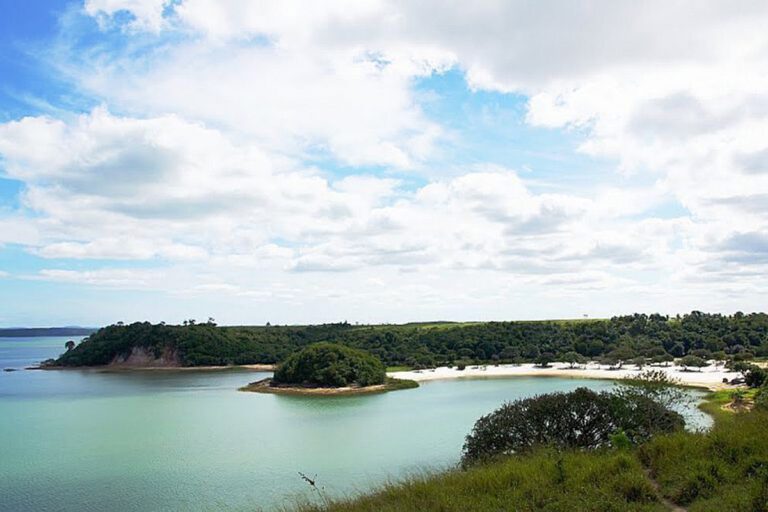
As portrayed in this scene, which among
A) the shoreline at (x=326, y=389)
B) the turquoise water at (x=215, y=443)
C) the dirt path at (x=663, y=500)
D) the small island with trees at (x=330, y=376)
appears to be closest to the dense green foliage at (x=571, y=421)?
the turquoise water at (x=215, y=443)

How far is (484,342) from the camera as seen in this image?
102 m

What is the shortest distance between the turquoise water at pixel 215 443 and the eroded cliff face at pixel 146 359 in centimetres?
3777

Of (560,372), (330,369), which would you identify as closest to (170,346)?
(330,369)

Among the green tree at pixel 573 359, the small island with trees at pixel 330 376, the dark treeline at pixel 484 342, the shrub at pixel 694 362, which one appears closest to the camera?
the small island with trees at pixel 330 376

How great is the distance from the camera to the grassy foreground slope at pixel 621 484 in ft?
24.4

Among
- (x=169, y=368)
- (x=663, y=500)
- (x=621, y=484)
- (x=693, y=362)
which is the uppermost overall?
(x=621, y=484)

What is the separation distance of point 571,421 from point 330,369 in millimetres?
55091

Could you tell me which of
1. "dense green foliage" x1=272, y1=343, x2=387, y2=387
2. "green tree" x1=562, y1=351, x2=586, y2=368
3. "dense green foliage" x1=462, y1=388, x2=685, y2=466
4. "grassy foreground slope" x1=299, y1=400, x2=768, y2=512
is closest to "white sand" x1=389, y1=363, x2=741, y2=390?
"green tree" x1=562, y1=351, x2=586, y2=368

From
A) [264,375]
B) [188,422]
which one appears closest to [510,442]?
[188,422]

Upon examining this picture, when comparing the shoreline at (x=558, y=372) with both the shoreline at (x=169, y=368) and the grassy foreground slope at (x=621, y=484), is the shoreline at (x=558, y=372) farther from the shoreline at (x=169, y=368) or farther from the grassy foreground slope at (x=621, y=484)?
the grassy foreground slope at (x=621, y=484)

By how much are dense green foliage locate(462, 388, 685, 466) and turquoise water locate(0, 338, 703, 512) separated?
11.6 feet

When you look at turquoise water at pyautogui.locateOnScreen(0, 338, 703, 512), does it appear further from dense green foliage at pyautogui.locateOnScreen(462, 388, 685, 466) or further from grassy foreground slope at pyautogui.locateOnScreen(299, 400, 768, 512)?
grassy foreground slope at pyautogui.locateOnScreen(299, 400, 768, 512)

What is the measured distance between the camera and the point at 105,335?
118062 millimetres

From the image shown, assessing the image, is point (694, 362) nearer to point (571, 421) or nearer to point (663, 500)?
point (571, 421)
